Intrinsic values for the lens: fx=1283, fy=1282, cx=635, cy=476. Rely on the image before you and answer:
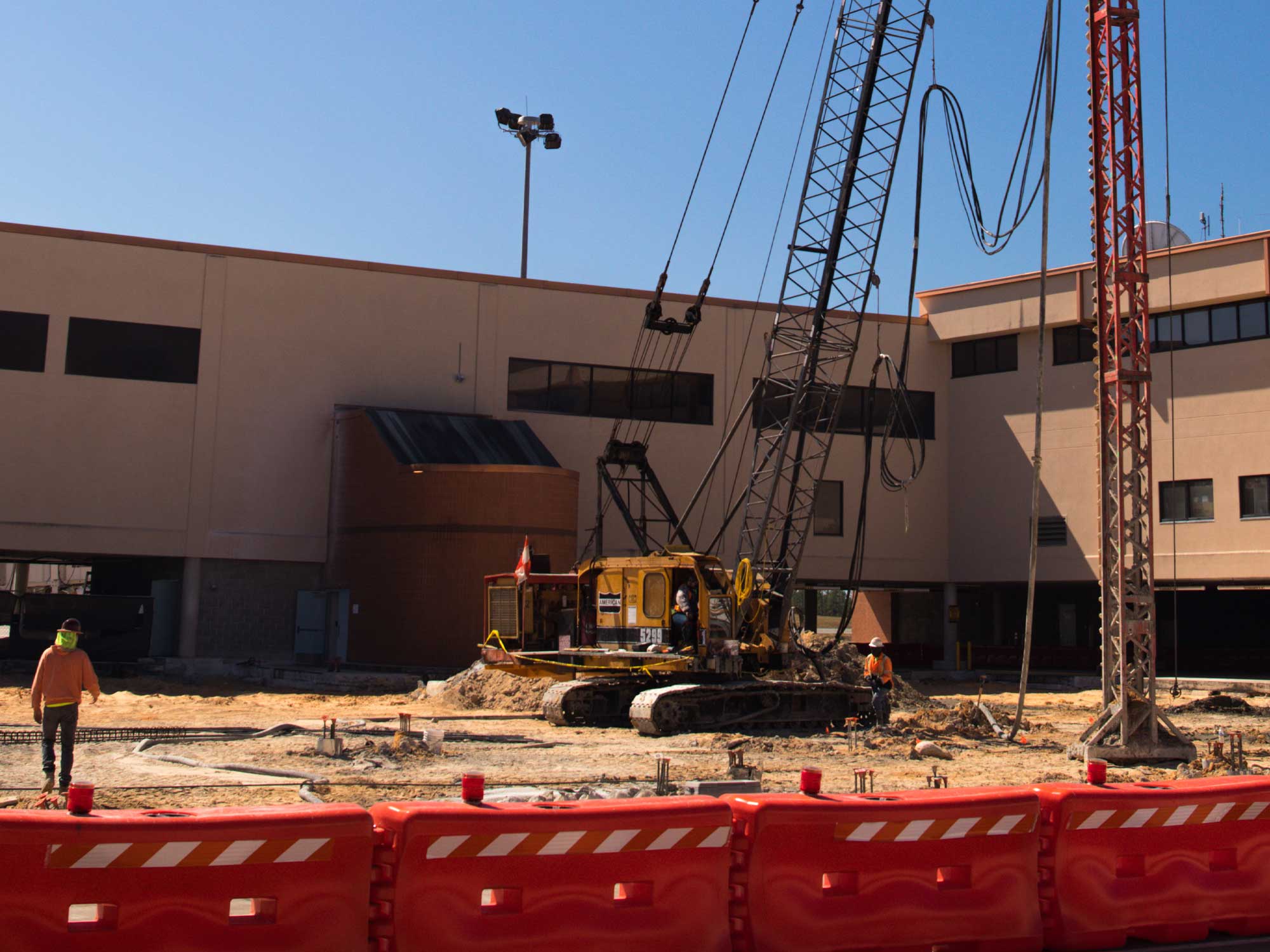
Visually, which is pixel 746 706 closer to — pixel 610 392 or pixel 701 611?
pixel 701 611

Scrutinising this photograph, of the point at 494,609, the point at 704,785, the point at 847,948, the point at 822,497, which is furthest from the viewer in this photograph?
the point at 822,497

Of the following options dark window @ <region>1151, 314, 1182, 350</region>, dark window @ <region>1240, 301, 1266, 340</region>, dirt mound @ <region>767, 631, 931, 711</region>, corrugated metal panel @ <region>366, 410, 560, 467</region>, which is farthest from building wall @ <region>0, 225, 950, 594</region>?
dark window @ <region>1240, 301, 1266, 340</region>

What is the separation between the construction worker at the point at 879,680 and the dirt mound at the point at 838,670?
2.69m

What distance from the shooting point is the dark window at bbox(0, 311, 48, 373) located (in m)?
34.9

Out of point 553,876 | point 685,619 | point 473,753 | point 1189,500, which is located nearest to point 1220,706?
point 1189,500

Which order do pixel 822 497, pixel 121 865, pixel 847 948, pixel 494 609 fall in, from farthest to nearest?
pixel 822 497 < pixel 494 609 < pixel 847 948 < pixel 121 865

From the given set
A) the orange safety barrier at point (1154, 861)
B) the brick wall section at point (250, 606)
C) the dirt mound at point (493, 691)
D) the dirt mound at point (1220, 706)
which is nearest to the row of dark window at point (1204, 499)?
the dirt mound at point (1220, 706)

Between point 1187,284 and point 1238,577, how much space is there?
29.1 feet

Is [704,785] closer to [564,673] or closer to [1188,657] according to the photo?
[564,673]

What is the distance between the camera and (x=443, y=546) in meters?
34.7

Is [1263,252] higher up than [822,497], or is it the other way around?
[1263,252]

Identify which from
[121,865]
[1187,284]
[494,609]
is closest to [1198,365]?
[1187,284]

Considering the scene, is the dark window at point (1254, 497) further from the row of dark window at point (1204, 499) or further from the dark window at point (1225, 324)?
the dark window at point (1225, 324)

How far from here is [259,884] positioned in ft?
21.5
